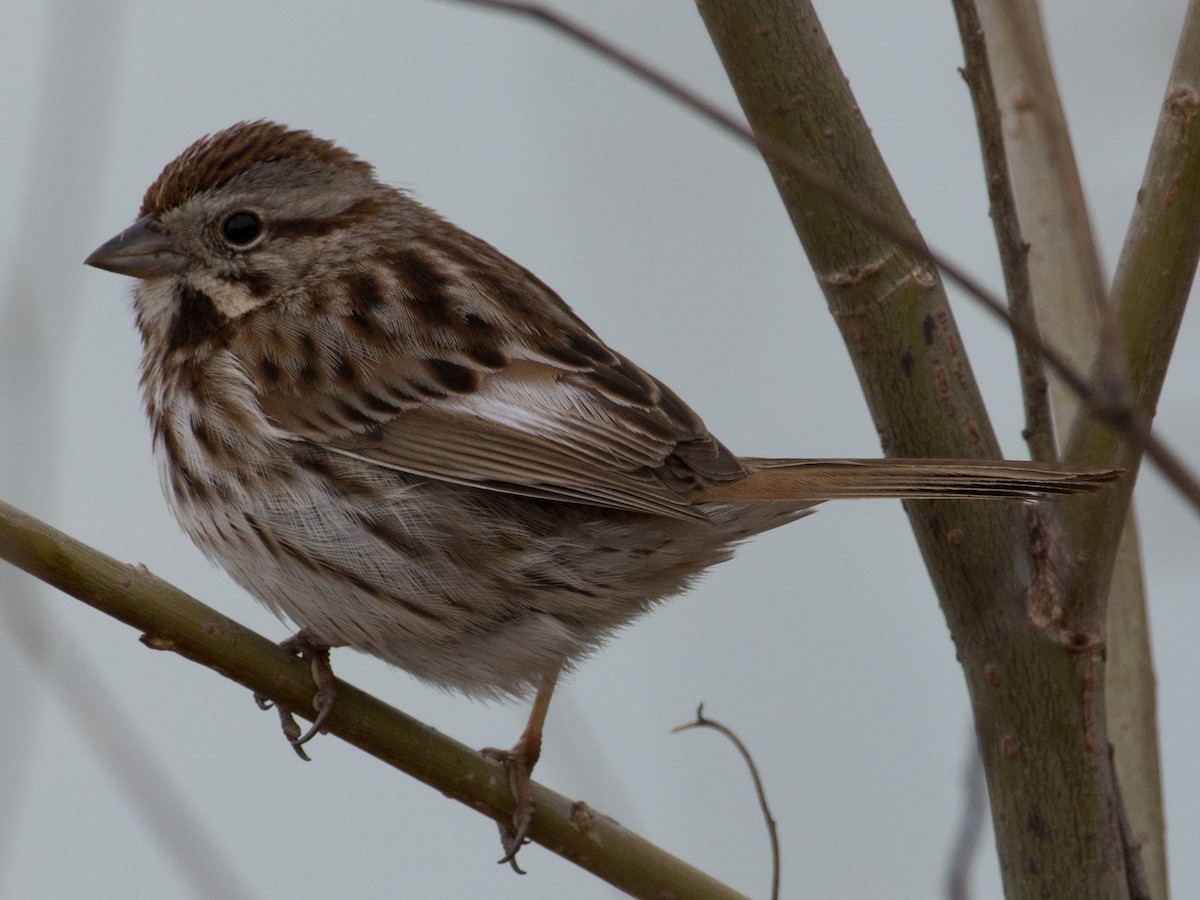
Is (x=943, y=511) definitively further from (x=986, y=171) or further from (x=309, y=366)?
(x=309, y=366)

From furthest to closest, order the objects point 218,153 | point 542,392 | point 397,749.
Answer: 1. point 218,153
2. point 542,392
3. point 397,749

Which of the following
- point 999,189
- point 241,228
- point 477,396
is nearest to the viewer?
point 999,189

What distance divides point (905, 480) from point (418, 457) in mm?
1116

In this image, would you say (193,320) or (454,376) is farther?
(193,320)

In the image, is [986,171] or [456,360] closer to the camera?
[986,171]

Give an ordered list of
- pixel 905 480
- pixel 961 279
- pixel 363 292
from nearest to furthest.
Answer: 1. pixel 961 279
2. pixel 905 480
3. pixel 363 292

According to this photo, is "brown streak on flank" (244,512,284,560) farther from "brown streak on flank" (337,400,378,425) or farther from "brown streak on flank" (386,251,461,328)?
"brown streak on flank" (386,251,461,328)

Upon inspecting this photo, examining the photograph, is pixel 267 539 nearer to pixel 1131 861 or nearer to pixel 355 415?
pixel 355 415

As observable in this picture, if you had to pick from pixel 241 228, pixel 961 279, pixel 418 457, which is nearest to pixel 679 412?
→ pixel 418 457

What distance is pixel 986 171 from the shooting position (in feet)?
8.48

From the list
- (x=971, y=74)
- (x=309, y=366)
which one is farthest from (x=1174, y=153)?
(x=309, y=366)

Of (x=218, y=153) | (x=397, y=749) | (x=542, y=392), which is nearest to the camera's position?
(x=397, y=749)

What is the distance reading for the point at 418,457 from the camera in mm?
3309

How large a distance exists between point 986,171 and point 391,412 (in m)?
1.44
